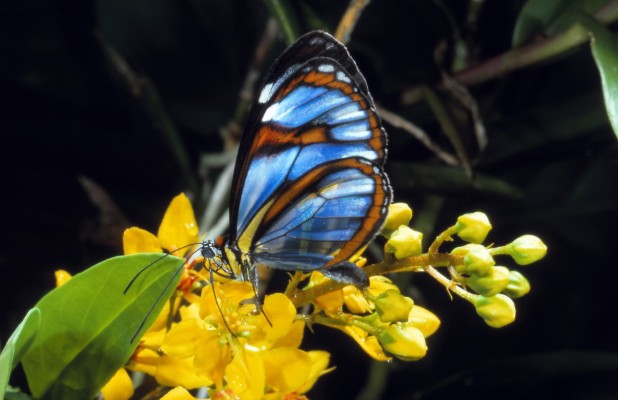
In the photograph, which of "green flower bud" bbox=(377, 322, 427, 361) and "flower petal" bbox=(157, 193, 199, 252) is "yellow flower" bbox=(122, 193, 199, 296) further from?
"green flower bud" bbox=(377, 322, 427, 361)

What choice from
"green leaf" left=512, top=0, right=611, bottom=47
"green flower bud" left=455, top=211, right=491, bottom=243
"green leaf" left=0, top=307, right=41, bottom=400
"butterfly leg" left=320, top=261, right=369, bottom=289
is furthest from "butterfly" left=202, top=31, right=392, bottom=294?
"green leaf" left=512, top=0, right=611, bottom=47

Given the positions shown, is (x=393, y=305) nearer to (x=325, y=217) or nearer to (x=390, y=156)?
(x=325, y=217)

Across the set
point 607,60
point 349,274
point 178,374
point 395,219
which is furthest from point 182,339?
point 607,60

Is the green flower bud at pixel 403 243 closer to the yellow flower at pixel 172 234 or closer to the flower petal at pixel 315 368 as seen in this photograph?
the flower petal at pixel 315 368

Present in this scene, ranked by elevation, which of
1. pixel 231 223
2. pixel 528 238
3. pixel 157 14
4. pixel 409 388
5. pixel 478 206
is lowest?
pixel 409 388

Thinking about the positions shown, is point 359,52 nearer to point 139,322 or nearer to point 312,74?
point 312,74

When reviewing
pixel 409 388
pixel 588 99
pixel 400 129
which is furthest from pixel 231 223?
pixel 588 99
